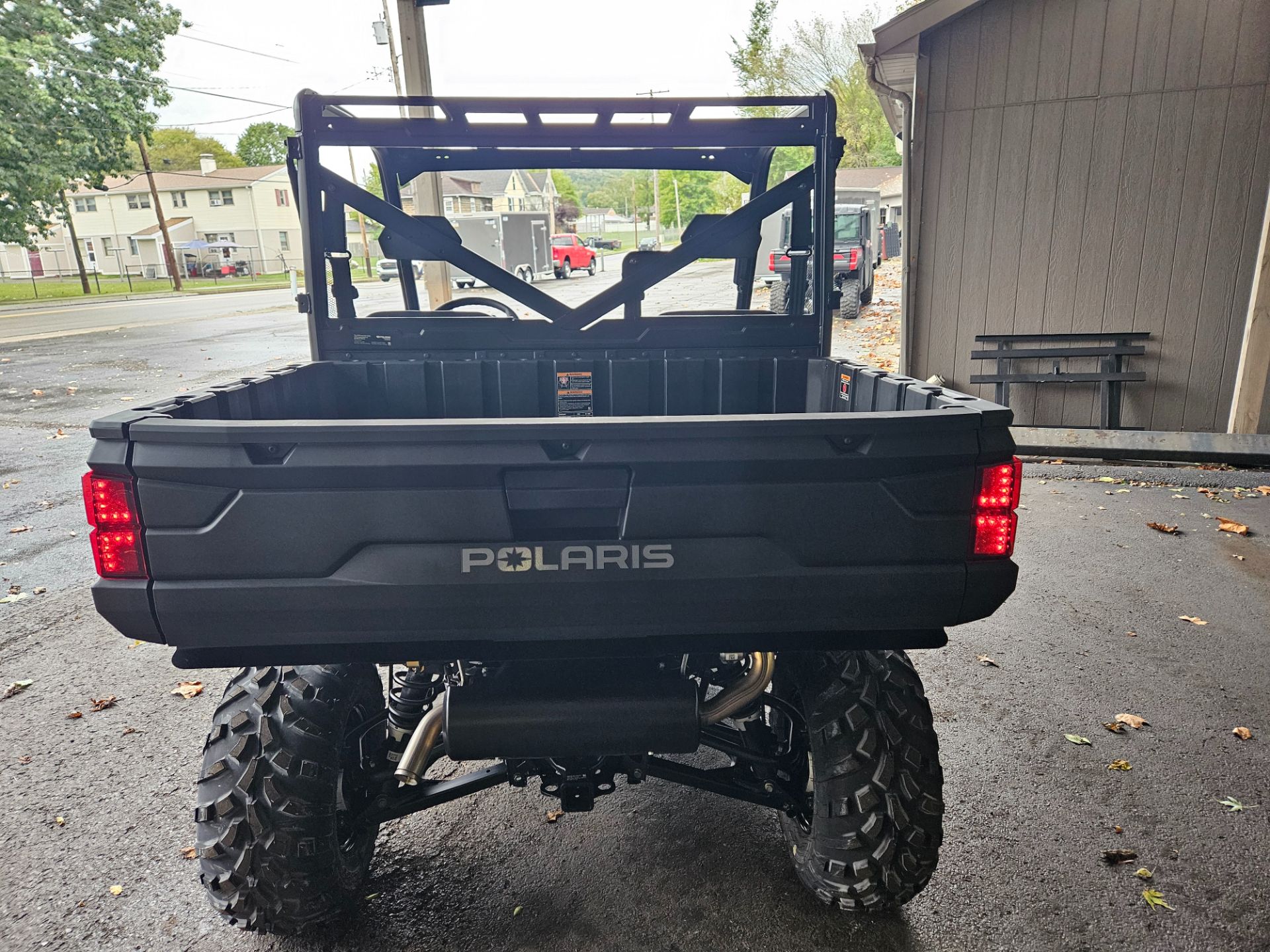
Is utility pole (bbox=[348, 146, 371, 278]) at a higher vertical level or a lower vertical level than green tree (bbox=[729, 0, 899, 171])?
lower

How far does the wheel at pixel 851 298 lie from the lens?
16.7m

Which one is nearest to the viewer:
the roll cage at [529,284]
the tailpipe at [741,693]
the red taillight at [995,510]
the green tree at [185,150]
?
the red taillight at [995,510]

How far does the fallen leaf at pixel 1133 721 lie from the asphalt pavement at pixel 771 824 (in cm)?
4

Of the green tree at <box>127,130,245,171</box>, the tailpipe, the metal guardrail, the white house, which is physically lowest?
the metal guardrail

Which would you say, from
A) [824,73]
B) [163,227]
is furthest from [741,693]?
[824,73]

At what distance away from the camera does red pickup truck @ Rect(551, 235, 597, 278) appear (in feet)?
109

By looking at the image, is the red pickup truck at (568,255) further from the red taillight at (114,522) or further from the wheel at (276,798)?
the red taillight at (114,522)

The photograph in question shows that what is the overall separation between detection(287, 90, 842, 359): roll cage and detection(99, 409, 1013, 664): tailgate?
1432mm

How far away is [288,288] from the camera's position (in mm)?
33906

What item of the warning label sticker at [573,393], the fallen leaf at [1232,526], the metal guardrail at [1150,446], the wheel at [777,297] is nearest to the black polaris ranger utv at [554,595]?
the warning label sticker at [573,393]

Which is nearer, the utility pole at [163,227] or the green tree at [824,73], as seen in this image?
the utility pole at [163,227]

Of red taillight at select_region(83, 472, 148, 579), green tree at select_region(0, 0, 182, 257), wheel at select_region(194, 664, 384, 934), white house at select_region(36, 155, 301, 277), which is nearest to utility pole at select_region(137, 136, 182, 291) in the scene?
green tree at select_region(0, 0, 182, 257)

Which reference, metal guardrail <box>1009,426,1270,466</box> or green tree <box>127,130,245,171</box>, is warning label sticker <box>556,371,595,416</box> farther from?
green tree <box>127,130,245,171</box>

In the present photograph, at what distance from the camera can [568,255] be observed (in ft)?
111
